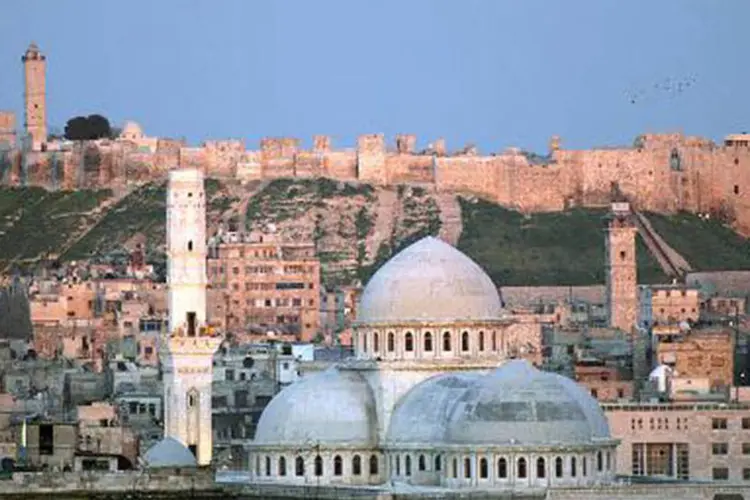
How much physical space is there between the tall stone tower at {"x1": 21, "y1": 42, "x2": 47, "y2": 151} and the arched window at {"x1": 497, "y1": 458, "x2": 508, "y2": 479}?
87.7 m

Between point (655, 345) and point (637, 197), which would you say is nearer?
point (655, 345)

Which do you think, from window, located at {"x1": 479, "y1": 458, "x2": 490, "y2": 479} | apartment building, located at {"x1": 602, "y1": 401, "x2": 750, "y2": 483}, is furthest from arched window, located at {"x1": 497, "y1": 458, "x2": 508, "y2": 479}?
apartment building, located at {"x1": 602, "y1": 401, "x2": 750, "y2": 483}

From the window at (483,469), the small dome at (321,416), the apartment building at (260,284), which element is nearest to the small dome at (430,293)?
the small dome at (321,416)

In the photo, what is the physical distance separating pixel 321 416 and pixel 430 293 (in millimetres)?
2763

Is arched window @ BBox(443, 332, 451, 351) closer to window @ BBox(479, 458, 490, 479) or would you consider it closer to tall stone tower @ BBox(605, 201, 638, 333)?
window @ BBox(479, 458, 490, 479)

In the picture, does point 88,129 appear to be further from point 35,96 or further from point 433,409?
point 433,409

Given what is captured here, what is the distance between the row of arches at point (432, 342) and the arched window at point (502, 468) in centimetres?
477

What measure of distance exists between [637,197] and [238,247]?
2476cm

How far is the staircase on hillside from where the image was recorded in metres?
159

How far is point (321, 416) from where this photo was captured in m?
78.2

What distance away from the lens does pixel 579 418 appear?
246 feet

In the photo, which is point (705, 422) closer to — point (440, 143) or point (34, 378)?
point (34, 378)

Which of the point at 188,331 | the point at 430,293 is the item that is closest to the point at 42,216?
the point at 188,331

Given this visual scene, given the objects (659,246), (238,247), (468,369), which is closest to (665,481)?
(468,369)
